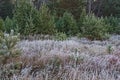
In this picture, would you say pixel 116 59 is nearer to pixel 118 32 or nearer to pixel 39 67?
pixel 39 67

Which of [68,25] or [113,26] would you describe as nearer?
[68,25]

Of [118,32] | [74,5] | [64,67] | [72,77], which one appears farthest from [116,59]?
[74,5]

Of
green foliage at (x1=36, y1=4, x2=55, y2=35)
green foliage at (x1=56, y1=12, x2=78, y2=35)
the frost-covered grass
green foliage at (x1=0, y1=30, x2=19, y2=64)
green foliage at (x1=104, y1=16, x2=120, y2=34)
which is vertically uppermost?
green foliage at (x1=0, y1=30, x2=19, y2=64)

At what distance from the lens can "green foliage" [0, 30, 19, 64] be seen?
4.22 m

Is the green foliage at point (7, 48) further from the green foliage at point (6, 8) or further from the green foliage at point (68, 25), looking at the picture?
the green foliage at point (6, 8)

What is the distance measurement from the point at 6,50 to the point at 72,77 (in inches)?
53.2

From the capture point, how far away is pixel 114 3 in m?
38.0

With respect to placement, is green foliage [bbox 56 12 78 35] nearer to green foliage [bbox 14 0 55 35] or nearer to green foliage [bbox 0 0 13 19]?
green foliage [bbox 14 0 55 35]

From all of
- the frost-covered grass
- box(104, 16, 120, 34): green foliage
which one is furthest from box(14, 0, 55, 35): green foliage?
the frost-covered grass

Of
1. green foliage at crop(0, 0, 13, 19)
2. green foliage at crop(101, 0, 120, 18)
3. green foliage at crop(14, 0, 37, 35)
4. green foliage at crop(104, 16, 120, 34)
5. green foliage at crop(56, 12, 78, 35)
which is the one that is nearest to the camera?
green foliage at crop(14, 0, 37, 35)

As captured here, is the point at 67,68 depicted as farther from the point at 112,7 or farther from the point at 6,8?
the point at 6,8

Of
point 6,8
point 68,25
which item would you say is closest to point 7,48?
point 68,25

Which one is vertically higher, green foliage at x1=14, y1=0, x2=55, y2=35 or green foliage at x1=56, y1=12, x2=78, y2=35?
green foliage at x1=14, y1=0, x2=55, y2=35

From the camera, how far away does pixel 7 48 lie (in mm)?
4277
